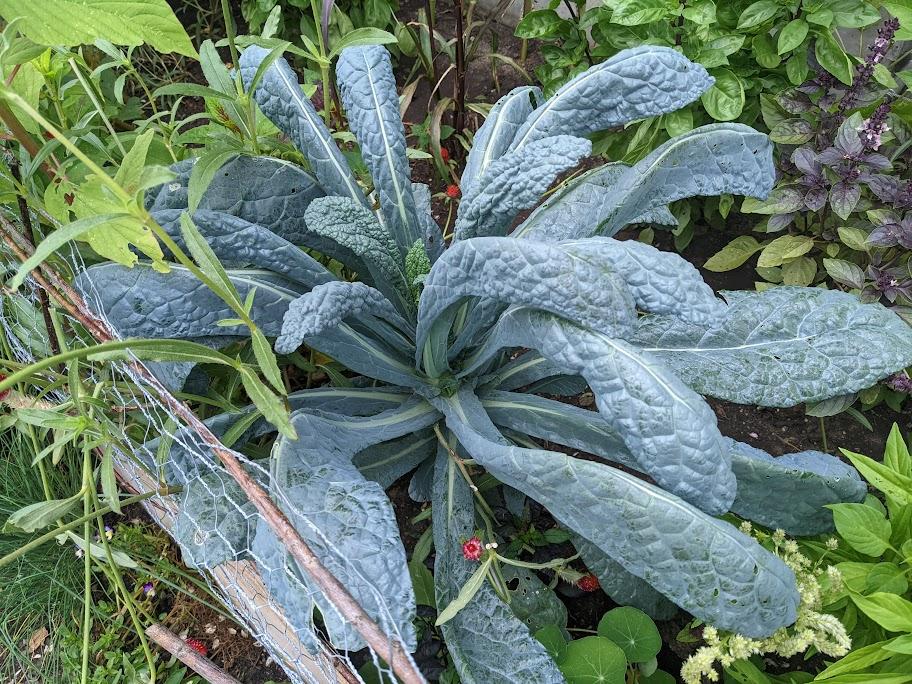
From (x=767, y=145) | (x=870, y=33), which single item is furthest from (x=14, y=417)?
Result: (x=870, y=33)

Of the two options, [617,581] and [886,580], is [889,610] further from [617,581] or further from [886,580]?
[617,581]

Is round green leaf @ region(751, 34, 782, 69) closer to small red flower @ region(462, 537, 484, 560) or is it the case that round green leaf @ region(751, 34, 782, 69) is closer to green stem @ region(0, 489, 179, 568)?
small red flower @ region(462, 537, 484, 560)

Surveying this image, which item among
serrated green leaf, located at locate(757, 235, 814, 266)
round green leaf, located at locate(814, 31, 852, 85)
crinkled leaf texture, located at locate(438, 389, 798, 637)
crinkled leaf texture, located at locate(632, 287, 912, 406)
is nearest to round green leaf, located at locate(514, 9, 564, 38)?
round green leaf, located at locate(814, 31, 852, 85)

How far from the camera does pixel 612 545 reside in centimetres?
112

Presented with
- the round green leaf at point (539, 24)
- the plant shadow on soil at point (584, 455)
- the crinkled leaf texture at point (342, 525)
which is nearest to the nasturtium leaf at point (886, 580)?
the plant shadow on soil at point (584, 455)

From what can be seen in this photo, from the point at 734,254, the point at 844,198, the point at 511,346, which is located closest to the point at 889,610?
the point at 511,346

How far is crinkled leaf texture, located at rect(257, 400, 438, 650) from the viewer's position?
0.98 meters

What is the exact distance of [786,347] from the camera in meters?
1.44

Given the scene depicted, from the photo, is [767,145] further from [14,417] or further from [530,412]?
[14,417]

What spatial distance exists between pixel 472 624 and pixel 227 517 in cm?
47

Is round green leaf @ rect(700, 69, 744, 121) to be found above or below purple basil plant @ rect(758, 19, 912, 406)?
above

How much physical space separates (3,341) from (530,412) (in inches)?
44.0

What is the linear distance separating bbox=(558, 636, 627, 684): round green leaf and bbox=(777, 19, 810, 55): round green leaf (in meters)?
1.32

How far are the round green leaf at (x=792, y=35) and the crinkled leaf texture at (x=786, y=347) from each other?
567mm
